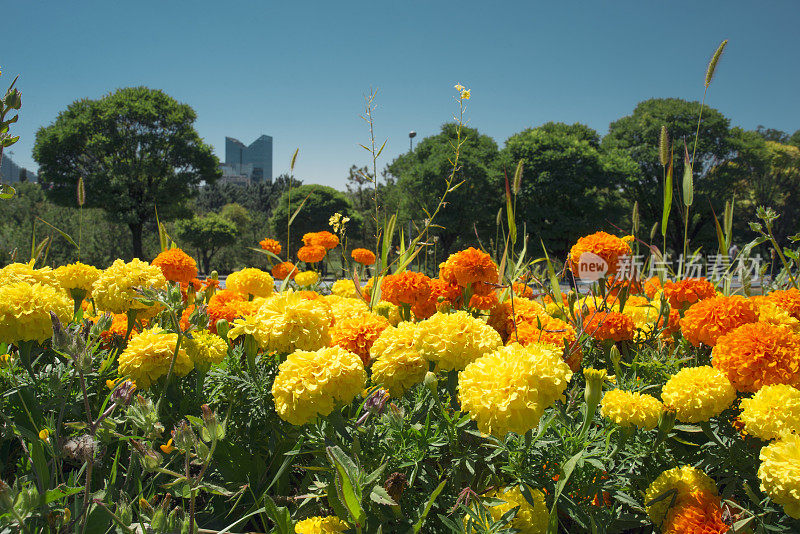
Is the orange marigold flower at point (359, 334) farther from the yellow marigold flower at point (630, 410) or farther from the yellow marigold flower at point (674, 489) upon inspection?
the yellow marigold flower at point (674, 489)

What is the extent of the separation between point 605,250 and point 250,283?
6.11 ft

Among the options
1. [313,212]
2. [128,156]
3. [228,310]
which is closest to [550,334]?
[228,310]

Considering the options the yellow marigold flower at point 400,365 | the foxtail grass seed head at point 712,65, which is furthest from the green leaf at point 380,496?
the foxtail grass seed head at point 712,65

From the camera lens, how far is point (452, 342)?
117 cm

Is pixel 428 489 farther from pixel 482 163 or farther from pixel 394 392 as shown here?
pixel 482 163

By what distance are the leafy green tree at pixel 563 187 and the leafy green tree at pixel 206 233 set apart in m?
20.1

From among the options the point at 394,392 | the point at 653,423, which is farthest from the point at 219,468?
the point at 653,423

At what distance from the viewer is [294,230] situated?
98.7 ft

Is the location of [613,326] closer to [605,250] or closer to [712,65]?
[605,250]

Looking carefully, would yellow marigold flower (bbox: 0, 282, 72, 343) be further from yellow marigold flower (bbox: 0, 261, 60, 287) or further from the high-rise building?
the high-rise building

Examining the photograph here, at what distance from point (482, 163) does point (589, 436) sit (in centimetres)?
2266

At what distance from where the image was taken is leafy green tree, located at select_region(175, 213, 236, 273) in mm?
29781

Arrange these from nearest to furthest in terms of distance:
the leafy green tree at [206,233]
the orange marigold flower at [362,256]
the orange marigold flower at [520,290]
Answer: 1. the orange marigold flower at [520,290]
2. the orange marigold flower at [362,256]
3. the leafy green tree at [206,233]

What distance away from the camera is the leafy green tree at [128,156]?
19.7 meters
